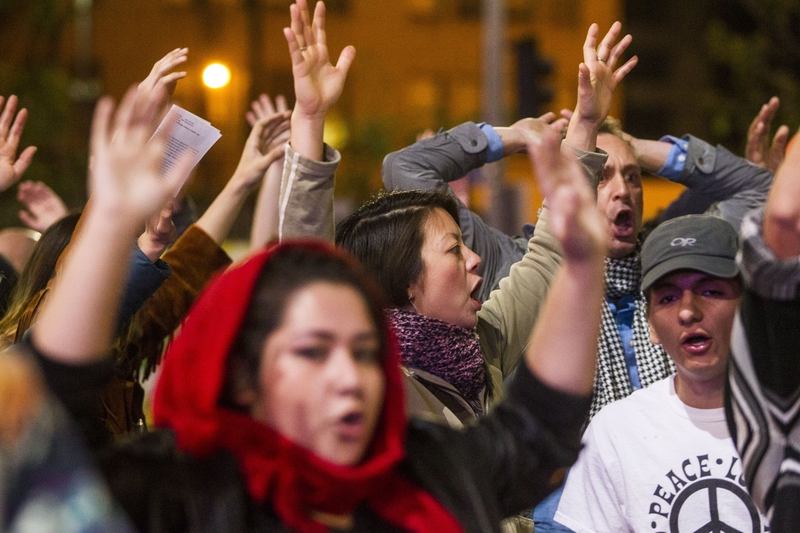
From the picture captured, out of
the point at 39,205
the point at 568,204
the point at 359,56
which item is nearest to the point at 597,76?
the point at 568,204

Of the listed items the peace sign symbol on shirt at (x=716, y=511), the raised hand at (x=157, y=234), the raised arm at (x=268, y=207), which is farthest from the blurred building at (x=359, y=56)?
the peace sign symbol on shirt at (x=716, y=511)

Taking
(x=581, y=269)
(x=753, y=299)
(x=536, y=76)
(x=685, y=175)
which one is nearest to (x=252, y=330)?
(x=581, y=269)

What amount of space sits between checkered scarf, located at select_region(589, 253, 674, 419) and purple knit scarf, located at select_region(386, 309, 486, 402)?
834 millimetres

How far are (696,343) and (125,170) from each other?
79.3 inches

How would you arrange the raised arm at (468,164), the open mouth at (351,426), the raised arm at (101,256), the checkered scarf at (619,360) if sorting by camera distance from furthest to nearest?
the raised arm at (468,164) → the checkered scarf at (619,360) → the open mouth at (351,426) → the raised arm at (101,256)

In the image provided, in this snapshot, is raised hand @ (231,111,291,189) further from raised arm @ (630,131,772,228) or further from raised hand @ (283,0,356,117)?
raised arm @ (630,131,772,228)

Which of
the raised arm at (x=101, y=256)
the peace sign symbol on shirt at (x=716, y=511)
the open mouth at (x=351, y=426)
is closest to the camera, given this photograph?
the raised arm at (x=101, y=256)

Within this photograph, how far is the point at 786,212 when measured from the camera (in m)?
2.65

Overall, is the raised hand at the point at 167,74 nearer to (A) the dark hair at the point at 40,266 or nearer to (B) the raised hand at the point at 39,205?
(A) the dark hair at the point at 40,266

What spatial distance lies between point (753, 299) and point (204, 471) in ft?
3.62

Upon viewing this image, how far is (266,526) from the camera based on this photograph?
2.41m

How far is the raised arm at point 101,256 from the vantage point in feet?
7.54

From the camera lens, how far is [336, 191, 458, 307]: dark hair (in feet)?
13.2

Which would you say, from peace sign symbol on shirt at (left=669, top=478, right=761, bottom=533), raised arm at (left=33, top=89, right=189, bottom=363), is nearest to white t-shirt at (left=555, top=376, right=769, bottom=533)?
peace sign symbol on shirt at (left=669, top=478, right=761, bottom=533)
